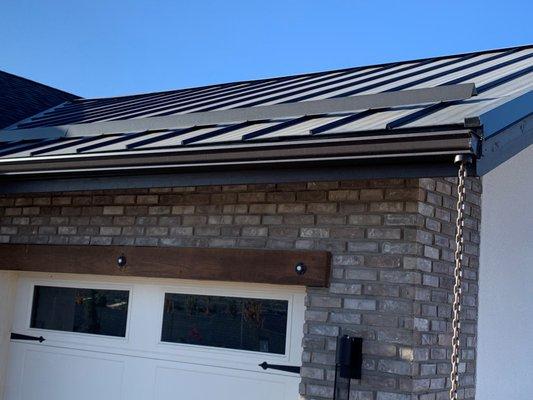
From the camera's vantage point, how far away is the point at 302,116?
5.43 meters

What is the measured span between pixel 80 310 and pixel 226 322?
158 centimetres

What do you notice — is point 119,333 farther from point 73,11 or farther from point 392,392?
point 73,11

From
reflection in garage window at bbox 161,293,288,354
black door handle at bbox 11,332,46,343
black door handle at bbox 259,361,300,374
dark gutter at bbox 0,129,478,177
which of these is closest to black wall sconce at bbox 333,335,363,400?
black door handle at bbox 259,361,300,374

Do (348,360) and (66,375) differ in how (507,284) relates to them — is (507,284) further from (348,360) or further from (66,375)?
(66,375)

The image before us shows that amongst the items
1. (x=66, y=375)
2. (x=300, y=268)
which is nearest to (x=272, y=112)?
(x=300, y=268)

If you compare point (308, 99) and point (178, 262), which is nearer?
point (178, 262)

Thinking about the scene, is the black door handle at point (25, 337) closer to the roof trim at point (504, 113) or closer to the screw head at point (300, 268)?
the screw head at point (300, 268)

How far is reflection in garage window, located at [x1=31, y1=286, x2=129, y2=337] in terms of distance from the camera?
6531mm

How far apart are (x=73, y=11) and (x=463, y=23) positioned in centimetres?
943

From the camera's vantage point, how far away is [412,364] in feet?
15.6

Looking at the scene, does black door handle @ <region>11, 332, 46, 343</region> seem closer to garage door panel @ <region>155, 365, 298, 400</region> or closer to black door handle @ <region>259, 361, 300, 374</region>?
garage door panel @ <region>155, 365, 298, 400</region>

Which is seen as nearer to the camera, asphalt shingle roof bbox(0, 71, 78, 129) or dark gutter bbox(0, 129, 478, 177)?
dark gutter bbox(0, 129, 478, 177)

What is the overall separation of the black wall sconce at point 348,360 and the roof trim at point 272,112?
4.82ft

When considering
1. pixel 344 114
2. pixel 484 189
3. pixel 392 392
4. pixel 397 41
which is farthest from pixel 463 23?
pixel 392 392
